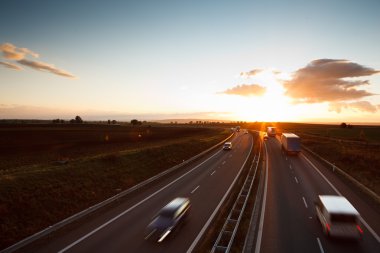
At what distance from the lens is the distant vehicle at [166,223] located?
16375mm

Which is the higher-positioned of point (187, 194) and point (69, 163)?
point (69, 163)

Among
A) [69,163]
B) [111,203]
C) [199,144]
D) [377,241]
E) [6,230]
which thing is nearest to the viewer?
[377,241]

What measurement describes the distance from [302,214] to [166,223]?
1086 cm

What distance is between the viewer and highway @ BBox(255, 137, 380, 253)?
50.8 ft

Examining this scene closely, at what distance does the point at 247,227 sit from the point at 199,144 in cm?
4572

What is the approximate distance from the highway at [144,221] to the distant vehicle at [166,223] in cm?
46

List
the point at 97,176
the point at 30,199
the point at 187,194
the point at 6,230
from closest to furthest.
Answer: the point at 6,230, the point at 30,199, the point at 187,194, the point at 97,176

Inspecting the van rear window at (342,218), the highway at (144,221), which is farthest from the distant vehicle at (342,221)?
the highway at (144,221)

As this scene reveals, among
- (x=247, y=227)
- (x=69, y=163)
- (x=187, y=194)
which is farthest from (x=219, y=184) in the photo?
(x=69, y=163)

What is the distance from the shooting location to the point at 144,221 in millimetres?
19328

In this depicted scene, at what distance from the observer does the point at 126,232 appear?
1756 centimetres

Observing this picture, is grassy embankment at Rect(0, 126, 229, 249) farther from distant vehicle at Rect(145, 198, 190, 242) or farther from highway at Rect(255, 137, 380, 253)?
highway at Rect(255, 137, 380, 253)

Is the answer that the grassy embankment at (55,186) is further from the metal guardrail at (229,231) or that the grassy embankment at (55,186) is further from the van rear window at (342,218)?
the van rear window at (342,218)

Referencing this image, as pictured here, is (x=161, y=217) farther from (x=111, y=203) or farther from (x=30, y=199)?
(x=30, y=199)
